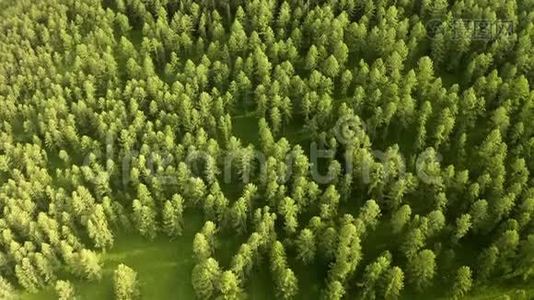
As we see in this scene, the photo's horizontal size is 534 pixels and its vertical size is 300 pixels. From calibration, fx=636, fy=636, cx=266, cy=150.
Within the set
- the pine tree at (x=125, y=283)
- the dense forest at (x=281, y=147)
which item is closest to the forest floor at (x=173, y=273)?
the dense forest at (x=281, y=147)

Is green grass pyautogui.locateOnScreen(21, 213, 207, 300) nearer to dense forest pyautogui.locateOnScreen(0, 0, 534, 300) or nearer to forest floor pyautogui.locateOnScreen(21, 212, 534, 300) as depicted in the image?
forest floor pyautogui.locateOnScreen(21, 212, 534, 300)

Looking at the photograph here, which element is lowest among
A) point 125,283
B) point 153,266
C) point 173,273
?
point 173,273

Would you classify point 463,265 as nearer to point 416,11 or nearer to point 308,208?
point 308,208

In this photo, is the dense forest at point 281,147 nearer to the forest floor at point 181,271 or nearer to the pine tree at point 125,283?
the pine tree at point 125,283

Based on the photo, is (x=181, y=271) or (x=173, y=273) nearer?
(x=173, y=273)

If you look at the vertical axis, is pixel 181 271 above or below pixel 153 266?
below

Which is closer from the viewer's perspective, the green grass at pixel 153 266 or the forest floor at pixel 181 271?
the forest floor at pixel 181 271

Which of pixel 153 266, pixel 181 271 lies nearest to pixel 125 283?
pixel 153 266

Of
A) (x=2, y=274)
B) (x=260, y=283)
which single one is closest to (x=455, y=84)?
(x=260, y=283)

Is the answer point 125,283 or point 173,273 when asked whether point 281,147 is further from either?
point 125,283
